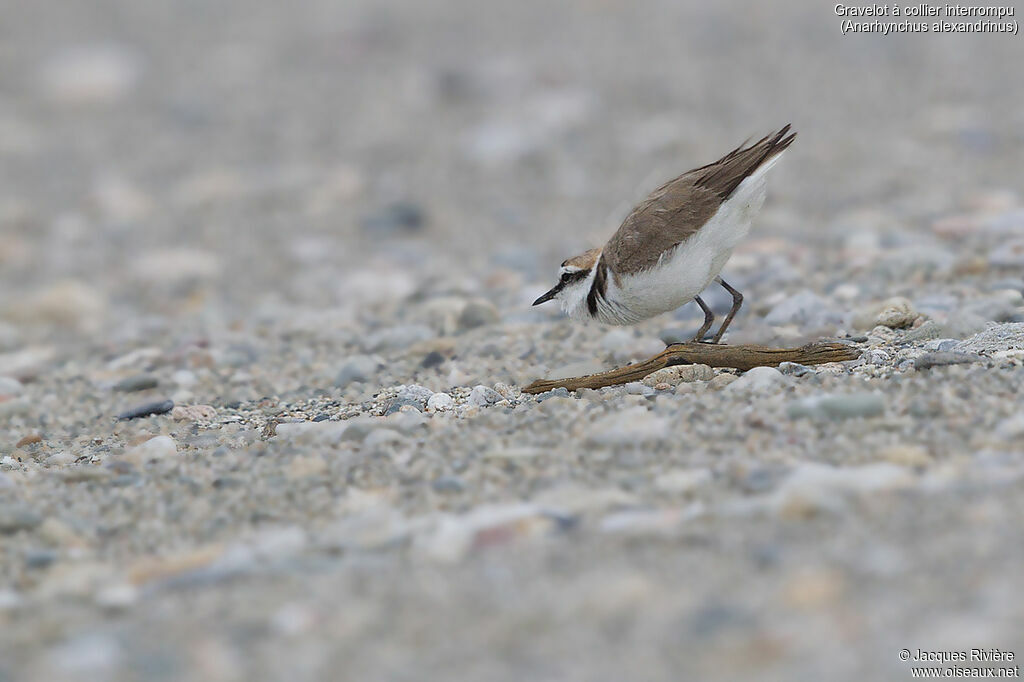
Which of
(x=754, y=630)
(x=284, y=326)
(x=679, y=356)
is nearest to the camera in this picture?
(x=754, y=630)

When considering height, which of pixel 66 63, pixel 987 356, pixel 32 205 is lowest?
pixel 987 356

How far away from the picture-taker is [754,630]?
7.64 feet

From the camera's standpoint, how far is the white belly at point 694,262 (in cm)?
425

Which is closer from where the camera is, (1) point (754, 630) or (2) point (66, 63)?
(1) point (754, 630)

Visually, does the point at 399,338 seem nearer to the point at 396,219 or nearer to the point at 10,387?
the point at 10,387

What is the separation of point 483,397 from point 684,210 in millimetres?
1012

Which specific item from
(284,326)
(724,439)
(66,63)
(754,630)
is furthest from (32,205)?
(754,630)

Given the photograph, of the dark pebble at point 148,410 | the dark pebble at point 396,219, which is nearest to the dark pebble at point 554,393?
the dark pebble at point 148,410

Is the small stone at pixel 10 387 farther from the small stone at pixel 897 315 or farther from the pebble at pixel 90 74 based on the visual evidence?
the pebble at pixel 90 74

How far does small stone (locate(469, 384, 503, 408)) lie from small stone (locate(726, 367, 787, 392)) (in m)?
0.87

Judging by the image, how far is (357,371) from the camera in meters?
4.86

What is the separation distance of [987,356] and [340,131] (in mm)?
6184

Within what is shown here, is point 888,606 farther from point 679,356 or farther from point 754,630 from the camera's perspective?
point 679,356

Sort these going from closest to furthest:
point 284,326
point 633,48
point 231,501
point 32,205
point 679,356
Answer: point 231,501 < point 679,356 < point 284,326 < point 32,205 < point 633,48
